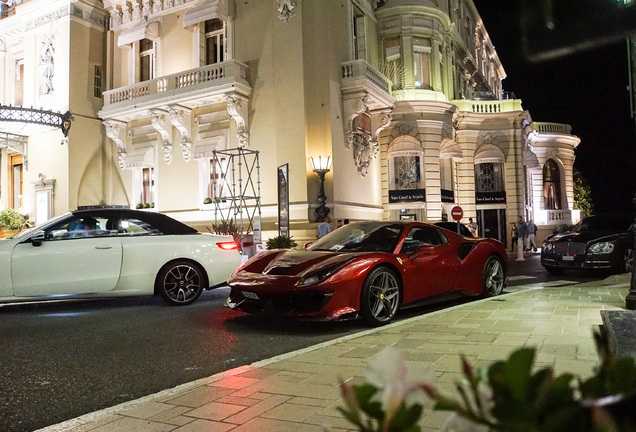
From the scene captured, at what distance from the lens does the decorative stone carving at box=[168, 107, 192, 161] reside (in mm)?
19688

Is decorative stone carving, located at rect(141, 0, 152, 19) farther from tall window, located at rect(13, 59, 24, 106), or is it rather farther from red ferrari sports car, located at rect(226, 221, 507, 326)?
red ferrari sports car, located at rect(226, 221, 507, 326)

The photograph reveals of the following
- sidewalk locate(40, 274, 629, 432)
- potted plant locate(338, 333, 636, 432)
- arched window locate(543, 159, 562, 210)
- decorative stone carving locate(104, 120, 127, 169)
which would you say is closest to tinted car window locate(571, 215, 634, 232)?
sidewalk locate(40, 274, 629, 432)

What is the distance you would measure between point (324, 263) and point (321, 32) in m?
→ 14.3

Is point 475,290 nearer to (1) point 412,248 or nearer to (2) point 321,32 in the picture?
(1) point 412,248

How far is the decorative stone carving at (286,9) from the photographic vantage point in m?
18.3

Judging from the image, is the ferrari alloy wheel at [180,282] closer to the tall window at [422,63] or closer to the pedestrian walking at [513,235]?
the tall window at [422,63]

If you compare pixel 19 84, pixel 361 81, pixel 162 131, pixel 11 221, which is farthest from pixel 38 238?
pixel 19 84

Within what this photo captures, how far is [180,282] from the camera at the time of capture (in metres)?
8.34

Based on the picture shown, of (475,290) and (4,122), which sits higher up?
(4,122)

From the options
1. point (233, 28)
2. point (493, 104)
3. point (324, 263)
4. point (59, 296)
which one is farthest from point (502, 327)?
point (493, 104)

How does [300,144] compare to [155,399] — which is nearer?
[155,399]

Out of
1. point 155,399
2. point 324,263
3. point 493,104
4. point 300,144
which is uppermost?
point 493,104

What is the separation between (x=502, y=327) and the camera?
5.44 m

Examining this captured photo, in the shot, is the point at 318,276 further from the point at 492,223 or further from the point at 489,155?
the point at 492,223
